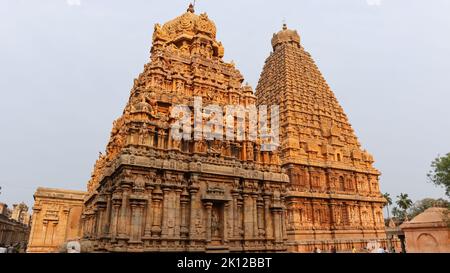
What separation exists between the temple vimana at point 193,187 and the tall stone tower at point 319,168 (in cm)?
14

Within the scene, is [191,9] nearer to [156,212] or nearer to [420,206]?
[156,212]

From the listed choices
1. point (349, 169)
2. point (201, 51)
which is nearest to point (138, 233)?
point (201, 51)

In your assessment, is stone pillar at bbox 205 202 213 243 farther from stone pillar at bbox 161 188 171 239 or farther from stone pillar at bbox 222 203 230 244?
stone pillar at bbox 161 188 171 239

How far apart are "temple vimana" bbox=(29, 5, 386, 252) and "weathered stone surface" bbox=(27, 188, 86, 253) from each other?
0.29 feet

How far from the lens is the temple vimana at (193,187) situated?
1507 centimetres

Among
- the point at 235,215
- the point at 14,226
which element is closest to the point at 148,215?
the point at 235,215

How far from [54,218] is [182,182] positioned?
18585 mm

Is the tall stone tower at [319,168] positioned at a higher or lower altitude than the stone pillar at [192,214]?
higher

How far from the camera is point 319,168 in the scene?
32.8 meters

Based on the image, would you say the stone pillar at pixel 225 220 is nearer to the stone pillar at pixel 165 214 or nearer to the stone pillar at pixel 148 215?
the stone pillar at pixel 165 214

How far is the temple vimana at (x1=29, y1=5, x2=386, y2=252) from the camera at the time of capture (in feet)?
49.4

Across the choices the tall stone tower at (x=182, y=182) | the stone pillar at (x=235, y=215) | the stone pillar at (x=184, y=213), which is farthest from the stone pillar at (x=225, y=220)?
the stone pillar at (x=184, y=213)

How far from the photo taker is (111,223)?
47.6ft
